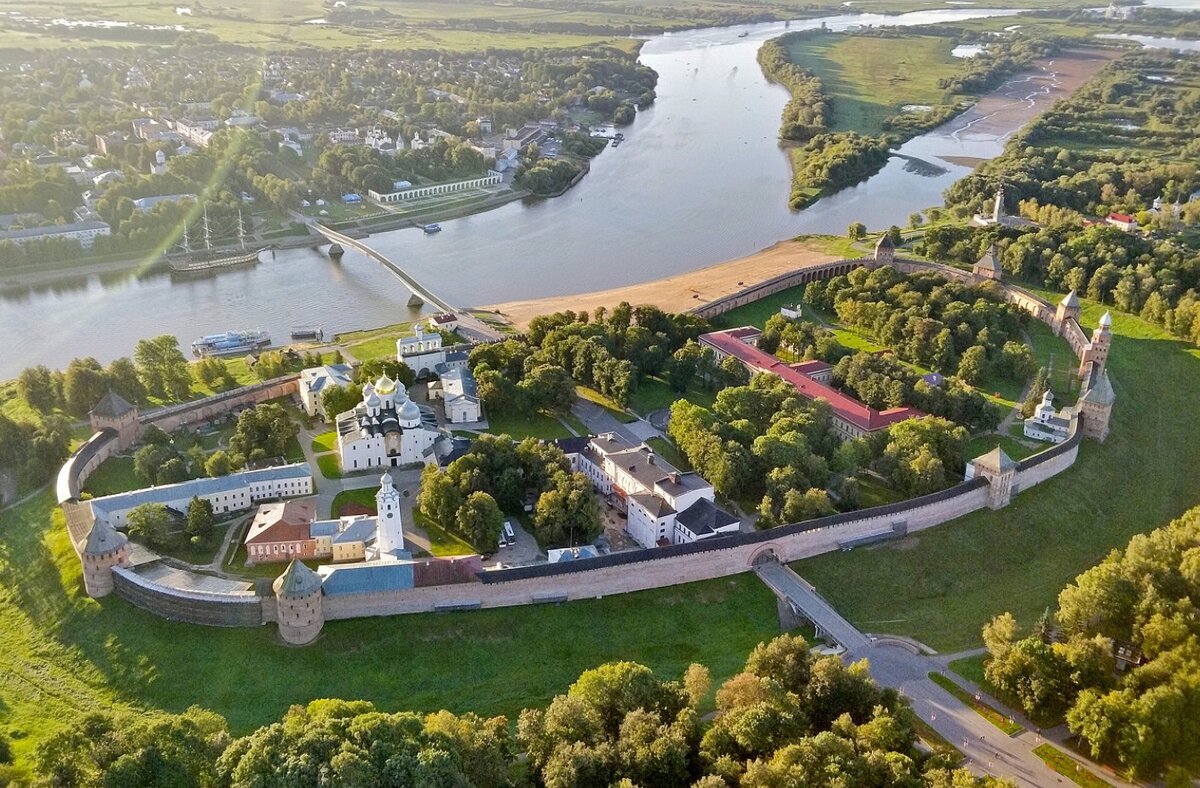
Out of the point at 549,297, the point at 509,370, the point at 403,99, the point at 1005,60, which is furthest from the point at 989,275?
the point at 1005,60

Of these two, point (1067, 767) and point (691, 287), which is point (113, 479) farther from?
point (691, 287)

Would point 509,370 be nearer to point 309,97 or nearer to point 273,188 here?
point 273,188

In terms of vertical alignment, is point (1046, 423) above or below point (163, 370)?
below

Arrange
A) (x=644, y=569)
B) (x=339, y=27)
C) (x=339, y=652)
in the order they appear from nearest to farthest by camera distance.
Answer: (x=339, y=652), (x=644, y=569), (x=339, y=27)

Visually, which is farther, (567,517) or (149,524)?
(567,517)

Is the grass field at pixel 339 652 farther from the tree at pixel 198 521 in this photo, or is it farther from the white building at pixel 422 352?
the white building at pixel 422 352

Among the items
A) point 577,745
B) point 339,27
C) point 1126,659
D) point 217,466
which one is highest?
point 339,27

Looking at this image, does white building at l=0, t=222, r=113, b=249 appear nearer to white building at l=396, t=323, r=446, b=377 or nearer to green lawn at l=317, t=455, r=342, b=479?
white building at l=396, t=323, r=446, b=377

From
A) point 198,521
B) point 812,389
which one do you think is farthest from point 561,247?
point 198,521
